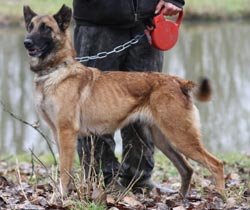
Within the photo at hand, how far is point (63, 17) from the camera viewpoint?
562 cm

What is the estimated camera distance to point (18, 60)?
18.1 meters

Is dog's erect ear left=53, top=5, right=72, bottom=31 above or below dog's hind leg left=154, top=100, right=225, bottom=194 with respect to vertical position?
above

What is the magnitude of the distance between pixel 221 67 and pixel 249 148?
6651 millimetres

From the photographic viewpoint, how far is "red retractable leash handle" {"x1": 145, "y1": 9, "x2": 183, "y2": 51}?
19.4 feet

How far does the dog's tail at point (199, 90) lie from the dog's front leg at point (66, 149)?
3.49 feet

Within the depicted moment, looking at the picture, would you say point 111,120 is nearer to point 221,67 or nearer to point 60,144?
point 60,144

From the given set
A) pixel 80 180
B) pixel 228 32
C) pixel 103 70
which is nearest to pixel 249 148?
pixel 103 70

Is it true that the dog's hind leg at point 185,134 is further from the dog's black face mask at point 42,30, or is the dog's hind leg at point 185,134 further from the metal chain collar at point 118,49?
the dog's black face mask at point 42,30

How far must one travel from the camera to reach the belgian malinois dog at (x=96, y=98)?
5.56 metres

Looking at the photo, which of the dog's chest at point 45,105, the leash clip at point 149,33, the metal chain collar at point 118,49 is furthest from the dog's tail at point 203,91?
the dog's chest at point 45,105

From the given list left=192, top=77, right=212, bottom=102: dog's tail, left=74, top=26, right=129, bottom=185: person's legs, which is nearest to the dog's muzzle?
left=74, top=26, right=129, bottom=185: person's legs

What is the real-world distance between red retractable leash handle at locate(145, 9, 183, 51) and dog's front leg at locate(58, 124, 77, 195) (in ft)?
3.81

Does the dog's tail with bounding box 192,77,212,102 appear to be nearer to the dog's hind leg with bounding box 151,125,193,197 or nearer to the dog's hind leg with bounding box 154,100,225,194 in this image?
the dog's hind leg with bounding box 154,100,225,194

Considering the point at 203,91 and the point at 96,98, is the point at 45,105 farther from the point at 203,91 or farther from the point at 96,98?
the point at 203,91
